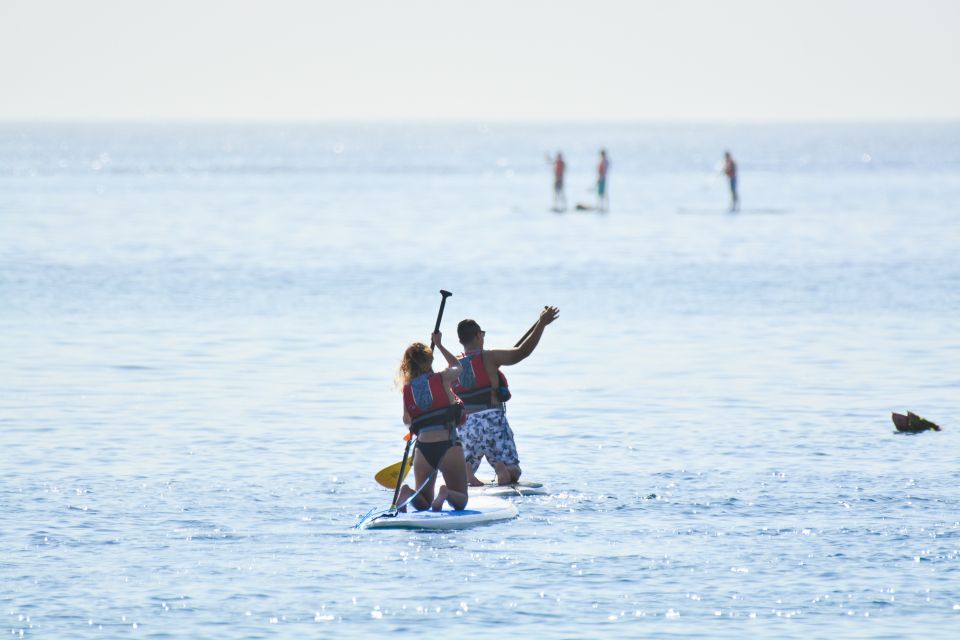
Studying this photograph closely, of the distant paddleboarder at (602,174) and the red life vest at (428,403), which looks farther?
the distant paddleboarder at (602,174)

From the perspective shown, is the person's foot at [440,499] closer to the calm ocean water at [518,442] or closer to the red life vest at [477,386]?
the calm ocean water at [518,442]

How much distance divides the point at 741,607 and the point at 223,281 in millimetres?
27647

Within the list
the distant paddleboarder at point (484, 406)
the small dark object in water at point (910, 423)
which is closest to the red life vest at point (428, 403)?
the distant paddleboarder at point (484, 406)

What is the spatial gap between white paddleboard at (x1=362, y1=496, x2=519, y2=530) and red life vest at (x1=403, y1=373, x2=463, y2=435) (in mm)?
715

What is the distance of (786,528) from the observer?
1433cm

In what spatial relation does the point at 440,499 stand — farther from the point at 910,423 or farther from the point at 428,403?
the point at 910,423

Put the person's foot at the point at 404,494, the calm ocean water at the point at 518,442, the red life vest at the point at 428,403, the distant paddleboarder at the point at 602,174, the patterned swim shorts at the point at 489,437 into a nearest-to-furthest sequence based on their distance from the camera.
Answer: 1. the calm ocean water at the point at 518,442
2. the red life vest at the point at 428,403
3. the person's foot at the point at 404,494
4. the patterned swim shorts at the point at 489,437
5. the distant paddleboarder at the point at 602,174

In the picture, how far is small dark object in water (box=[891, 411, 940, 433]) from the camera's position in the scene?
61.7 feet

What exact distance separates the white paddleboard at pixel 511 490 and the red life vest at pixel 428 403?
4.21 ft

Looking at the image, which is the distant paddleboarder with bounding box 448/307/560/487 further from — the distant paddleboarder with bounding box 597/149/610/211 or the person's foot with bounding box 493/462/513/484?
the distant paddleboarder with bounding box 597/149/610/211

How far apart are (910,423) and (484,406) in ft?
18.1

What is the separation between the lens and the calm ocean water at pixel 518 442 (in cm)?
1230

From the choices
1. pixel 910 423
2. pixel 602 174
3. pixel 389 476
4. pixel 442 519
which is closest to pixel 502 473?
pixel 389 476

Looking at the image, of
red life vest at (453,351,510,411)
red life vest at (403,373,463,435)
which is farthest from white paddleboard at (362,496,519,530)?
red life vest at (453,351,510,411)
